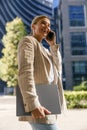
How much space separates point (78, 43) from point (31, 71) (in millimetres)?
48695

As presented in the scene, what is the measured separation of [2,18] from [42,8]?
41.4 feet

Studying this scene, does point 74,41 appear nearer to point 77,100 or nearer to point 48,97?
point 77,100

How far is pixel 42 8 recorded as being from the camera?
94.4 metres

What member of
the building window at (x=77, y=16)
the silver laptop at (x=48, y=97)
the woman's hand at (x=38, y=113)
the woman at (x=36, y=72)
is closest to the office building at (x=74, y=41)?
the building window at (x=77, y=16)

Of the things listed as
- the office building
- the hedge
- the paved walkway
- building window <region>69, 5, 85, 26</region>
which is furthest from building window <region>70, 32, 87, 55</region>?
the paved walkway

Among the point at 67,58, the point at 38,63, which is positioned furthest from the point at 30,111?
the point at 67,58

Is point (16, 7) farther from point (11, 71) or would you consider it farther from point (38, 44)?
point (38, 44)

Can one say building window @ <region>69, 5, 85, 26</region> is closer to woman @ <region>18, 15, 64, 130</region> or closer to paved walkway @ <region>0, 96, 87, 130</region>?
paved walkway @ <region>0, 96, 87, 130</region>

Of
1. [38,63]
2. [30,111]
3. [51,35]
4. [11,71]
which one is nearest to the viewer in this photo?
[30,111]

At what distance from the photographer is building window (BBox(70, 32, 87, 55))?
50.9 metres

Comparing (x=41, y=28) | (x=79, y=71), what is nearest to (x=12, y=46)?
(x=79, y=71)

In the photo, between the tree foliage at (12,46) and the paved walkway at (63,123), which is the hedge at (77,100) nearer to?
the paved walkway at (63,123)

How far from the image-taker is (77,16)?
51.3 metres

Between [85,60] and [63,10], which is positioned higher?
[63,10]
